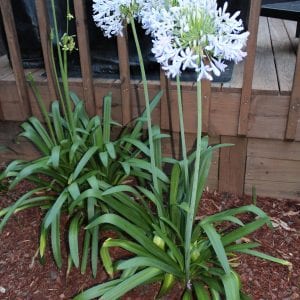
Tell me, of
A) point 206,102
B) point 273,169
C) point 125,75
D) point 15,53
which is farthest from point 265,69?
point 15,53

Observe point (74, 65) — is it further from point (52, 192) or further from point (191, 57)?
point (191, 57)

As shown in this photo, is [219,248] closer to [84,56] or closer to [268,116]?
[268,116]

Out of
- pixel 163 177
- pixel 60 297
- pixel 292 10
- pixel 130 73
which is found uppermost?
pixel 292 10

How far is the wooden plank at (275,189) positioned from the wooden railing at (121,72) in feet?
1.19

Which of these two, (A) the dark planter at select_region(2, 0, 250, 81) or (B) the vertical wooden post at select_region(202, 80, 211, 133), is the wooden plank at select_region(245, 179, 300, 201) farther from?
(A) the dark planter at select_region(2, 0, 250, 81)

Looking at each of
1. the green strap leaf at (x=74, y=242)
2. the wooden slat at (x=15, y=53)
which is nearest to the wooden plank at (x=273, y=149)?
the green strap leaf at (x=74, y=242)

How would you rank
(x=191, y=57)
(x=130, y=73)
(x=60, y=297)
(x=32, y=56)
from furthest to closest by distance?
(x=32, y=56), (x=130, y=73), (x=60, y=297), (x=191, y=57)

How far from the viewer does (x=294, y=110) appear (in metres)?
2.21

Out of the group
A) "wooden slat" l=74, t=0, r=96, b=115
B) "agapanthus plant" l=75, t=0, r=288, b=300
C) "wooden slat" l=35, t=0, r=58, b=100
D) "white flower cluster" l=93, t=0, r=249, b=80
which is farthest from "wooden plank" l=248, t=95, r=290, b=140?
"wooden slat" l=35, t=0, r=58, b=100

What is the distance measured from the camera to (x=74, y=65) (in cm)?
264

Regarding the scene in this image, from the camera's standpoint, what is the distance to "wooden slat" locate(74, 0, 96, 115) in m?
2.21

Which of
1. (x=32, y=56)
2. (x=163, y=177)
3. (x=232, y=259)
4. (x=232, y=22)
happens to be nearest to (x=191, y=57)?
(x=232, y=22)

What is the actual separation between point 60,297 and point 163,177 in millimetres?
774

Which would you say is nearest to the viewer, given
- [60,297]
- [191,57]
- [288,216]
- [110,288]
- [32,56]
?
[191,57]
